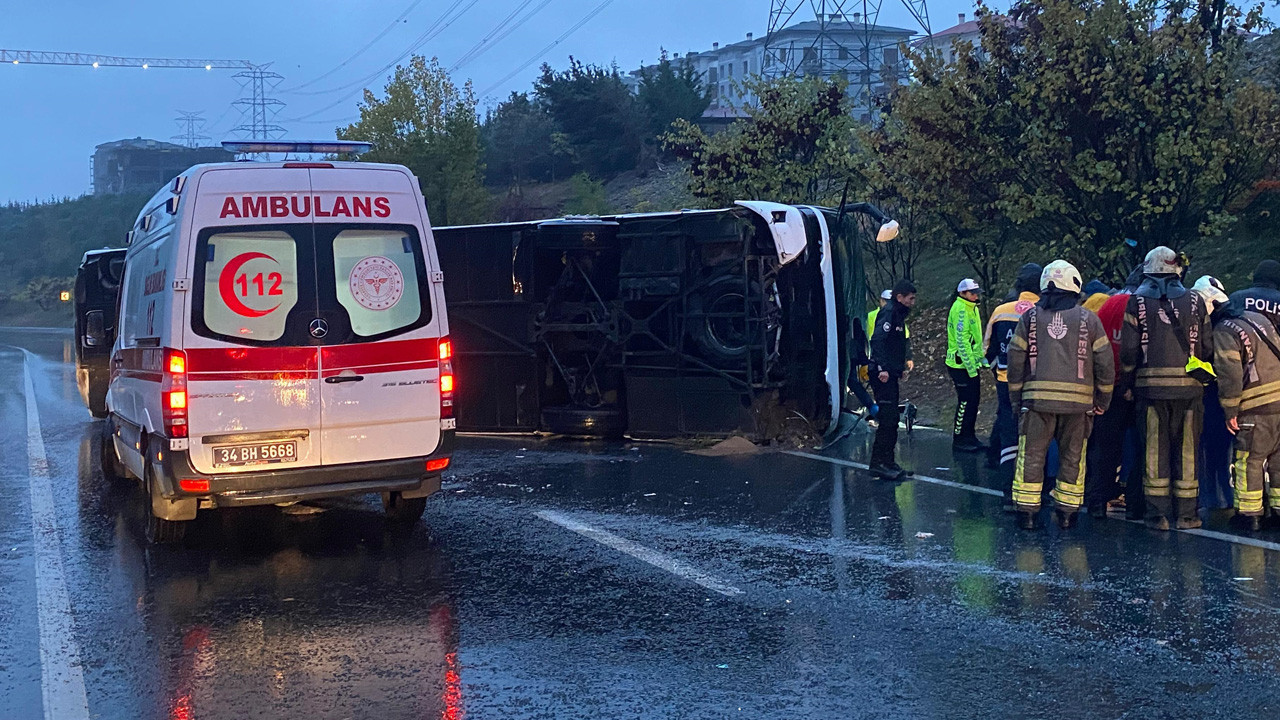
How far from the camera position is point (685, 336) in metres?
12.1

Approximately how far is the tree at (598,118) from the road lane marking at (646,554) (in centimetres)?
4202

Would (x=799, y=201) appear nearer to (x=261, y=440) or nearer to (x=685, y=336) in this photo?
(x=685, y=336)

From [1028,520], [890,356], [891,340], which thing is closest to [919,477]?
[890,356]

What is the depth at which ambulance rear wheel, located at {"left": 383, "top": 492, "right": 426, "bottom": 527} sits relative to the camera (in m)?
8.31

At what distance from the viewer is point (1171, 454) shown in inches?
307

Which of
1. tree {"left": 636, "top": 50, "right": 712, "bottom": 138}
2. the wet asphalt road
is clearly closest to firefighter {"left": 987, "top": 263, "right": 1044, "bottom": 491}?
the wet asphalt road

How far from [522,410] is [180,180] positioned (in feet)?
19.8

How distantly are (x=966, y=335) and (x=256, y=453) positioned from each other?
6887 millimetres

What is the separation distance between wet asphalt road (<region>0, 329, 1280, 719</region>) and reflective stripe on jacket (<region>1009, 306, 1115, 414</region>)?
878 mm

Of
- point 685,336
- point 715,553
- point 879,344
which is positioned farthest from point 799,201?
point 715,553

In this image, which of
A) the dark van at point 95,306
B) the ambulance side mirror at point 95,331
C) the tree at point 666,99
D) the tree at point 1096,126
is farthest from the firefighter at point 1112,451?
the tree at point 666,99

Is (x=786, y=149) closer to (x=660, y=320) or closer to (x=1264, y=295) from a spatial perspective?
(x=660, y=320)

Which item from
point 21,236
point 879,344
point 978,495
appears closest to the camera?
point 978,495

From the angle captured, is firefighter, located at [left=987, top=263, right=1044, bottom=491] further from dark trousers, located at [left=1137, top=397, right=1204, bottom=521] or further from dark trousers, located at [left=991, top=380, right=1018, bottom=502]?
dark trousers, located at [left=1137, top=397, right=1204, bottom=521]
